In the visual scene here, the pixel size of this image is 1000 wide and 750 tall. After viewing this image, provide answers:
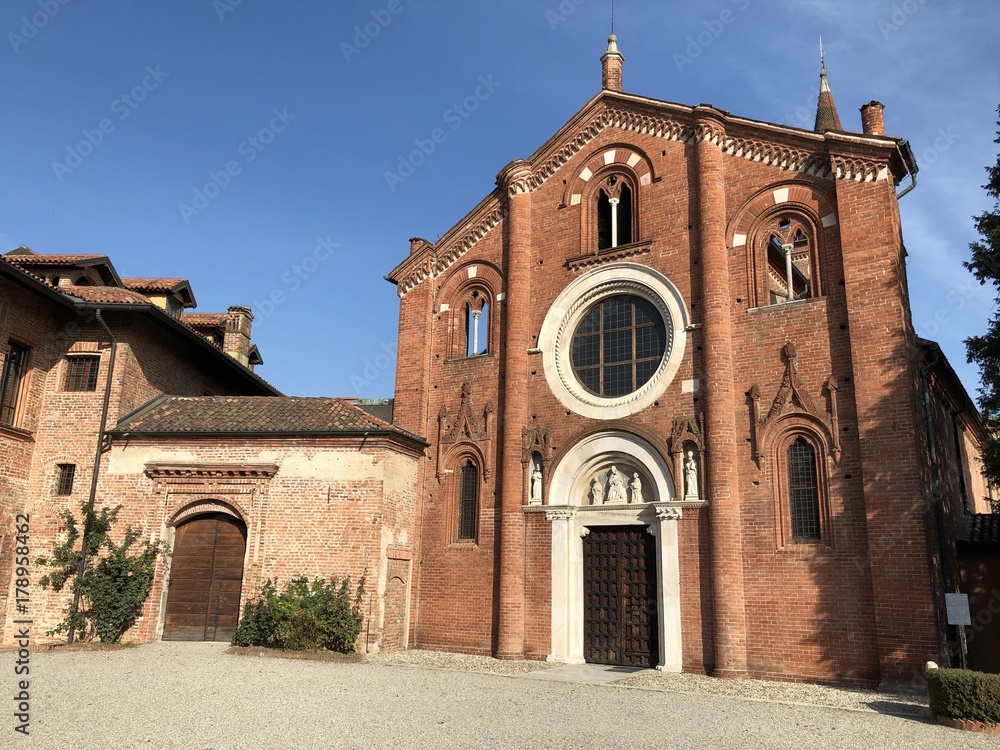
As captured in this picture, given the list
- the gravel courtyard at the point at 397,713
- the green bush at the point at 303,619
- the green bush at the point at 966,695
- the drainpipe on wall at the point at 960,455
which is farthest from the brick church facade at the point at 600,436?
the green bush at the point at 966,695

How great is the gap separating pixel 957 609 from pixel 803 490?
3251mm

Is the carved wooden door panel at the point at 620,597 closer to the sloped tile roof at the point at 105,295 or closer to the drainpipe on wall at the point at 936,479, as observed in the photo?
the drainpipe on wall at the point at 936,479

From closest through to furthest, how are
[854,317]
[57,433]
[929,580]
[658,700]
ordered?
[658,700], [929,580], [854,317], [57,433]

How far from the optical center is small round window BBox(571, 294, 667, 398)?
1789 centimetres

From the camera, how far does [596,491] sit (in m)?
17.8

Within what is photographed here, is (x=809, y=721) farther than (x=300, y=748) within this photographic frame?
Yes

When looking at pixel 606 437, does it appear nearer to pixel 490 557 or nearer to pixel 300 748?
pixel 490 557

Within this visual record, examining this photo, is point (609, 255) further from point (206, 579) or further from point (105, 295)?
point (105, 295)

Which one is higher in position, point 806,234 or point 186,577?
point 806,234

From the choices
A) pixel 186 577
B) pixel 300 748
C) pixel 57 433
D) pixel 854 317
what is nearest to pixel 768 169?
pixel 854 317

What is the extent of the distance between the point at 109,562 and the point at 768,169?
16949mm

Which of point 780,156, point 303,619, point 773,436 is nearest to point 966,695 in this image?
point 773,436

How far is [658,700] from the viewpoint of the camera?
12.3 metres

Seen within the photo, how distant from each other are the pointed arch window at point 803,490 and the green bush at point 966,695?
4.27 metres
